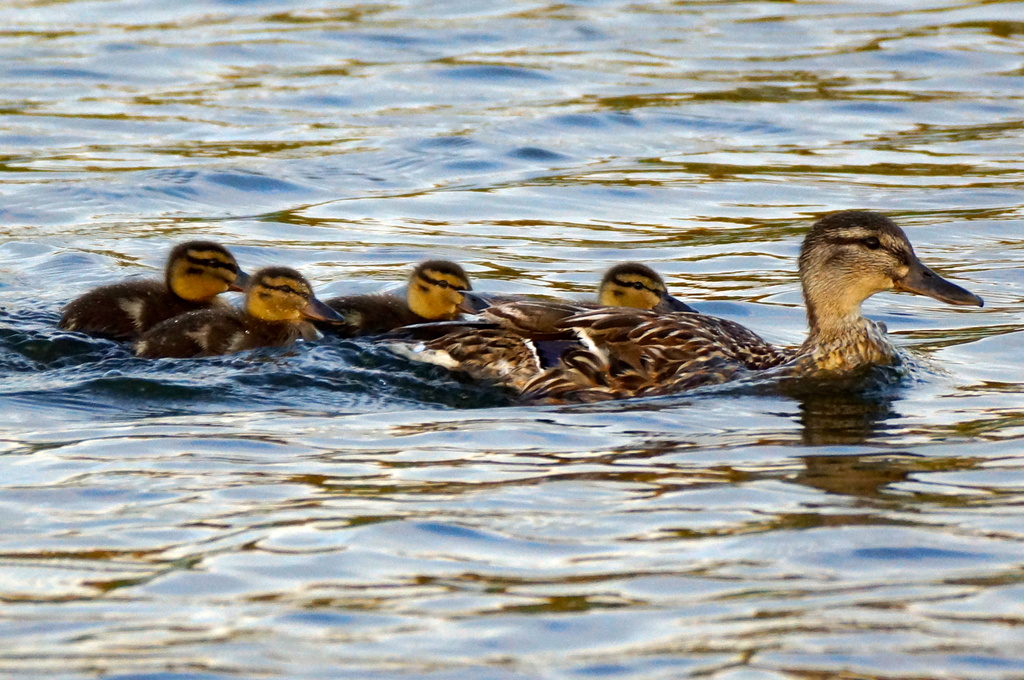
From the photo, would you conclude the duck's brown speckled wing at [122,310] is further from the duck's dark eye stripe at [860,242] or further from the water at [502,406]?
the duck's dark eye stripe at [860,242]

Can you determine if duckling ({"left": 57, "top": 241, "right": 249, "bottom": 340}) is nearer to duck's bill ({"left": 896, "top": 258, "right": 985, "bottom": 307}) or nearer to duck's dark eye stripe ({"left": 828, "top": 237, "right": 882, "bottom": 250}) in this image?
duck's dark eye stripe ({"left": 828, "top": 237, "right": 882, "bottom": 250})

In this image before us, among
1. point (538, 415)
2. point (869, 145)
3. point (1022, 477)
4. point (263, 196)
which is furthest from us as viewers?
point (869, 145)

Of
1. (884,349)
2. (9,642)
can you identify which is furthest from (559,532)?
(884,349)

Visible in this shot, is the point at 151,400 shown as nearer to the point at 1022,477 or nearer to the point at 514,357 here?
the point at 514,357

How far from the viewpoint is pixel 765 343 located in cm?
668

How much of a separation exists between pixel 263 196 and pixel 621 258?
245 centimetres

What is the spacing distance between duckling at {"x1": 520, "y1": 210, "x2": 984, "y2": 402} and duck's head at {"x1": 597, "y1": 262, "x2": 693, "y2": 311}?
54 cm

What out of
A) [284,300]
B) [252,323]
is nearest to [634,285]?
[284,300]

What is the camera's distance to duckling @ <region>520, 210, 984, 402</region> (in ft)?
20.6

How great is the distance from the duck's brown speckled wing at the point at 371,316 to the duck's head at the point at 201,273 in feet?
1.55

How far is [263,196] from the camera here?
10.4m

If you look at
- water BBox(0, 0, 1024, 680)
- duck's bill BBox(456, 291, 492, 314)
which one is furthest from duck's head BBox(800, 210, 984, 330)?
duck's bill BBox(456, 291, 492, 314)

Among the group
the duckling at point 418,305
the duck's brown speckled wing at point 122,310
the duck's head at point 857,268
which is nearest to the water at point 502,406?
the duck's brown speckled wing at point 122,310

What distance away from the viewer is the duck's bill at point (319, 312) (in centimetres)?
684
